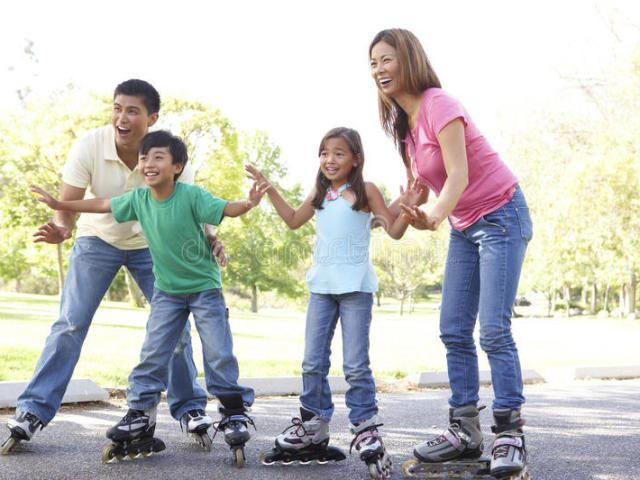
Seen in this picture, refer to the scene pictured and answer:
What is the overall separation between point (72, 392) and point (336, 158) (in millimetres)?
3173

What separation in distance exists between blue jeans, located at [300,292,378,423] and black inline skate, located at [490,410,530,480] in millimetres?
649

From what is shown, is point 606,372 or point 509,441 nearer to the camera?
point 509,441

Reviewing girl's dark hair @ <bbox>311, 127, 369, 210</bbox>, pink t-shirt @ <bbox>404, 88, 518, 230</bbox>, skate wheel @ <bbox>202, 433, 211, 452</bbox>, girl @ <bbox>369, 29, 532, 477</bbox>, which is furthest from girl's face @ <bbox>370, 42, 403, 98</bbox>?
skate wheel @ <bbox>202, 433, 211, 452</bbox>

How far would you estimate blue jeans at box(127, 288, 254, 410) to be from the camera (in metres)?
3.54

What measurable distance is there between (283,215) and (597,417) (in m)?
3.23

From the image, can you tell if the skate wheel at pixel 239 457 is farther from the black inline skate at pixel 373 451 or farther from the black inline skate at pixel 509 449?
the black inline skate at pixel 509 449

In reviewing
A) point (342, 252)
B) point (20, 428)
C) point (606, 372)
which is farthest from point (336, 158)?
point (606, 372)

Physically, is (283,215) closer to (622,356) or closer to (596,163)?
(622,356)

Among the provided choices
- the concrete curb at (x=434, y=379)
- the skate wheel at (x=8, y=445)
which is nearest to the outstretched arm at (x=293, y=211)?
the skate wheel at (x=8, y=445)

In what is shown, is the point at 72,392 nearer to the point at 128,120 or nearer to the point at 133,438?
the point at 133,438

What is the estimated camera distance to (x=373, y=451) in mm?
3160

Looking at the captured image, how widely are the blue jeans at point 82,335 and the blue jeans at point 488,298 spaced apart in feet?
5.02

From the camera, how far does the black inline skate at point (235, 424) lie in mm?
3357

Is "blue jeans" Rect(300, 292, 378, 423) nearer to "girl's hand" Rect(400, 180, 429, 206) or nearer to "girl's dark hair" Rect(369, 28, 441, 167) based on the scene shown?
"girl's hand" Rect(400, 180, 429, 206)
